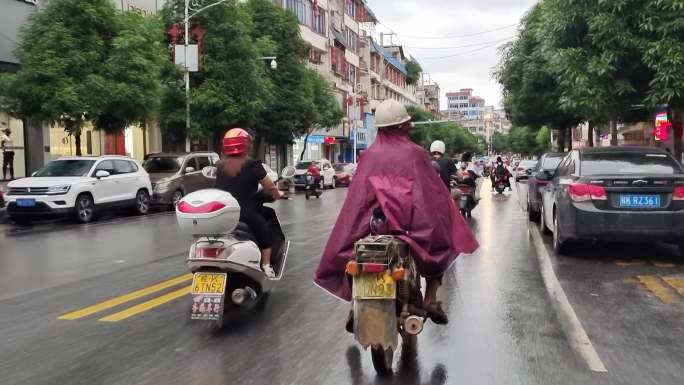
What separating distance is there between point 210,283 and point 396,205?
1.86 meters

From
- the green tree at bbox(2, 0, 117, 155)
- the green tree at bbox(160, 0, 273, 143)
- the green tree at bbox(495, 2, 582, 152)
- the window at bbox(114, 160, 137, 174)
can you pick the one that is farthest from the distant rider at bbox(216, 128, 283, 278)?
the green tree at bbox(495, 2, 582, 152)

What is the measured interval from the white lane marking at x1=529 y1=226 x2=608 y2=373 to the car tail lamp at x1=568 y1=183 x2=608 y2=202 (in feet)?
3.12

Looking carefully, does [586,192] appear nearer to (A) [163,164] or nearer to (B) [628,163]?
(B) [628,163]

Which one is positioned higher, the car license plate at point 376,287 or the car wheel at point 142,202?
the car license plate at point 376,287

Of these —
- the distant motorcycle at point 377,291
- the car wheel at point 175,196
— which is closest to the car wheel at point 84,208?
the car wheel at point 175,196

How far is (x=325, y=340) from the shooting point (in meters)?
5.29

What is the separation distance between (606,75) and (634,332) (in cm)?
969

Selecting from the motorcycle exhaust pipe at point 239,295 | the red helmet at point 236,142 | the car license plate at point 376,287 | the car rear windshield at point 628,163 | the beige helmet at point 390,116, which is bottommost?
the motorcycle exhaust pipe at point 239,295

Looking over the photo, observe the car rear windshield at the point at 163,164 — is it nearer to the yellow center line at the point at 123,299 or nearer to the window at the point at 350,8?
the yellow center line at the point at 123,299

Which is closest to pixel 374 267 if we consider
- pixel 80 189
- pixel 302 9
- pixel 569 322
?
pixel 569 322

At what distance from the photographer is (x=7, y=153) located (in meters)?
23.1

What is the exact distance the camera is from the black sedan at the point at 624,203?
338 inches

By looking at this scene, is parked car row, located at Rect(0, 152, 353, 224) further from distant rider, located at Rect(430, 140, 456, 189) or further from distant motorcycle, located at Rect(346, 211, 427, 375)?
distant motorcycle, located at Rect(346, 211, 427, 375)

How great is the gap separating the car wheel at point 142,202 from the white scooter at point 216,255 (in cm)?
1364
